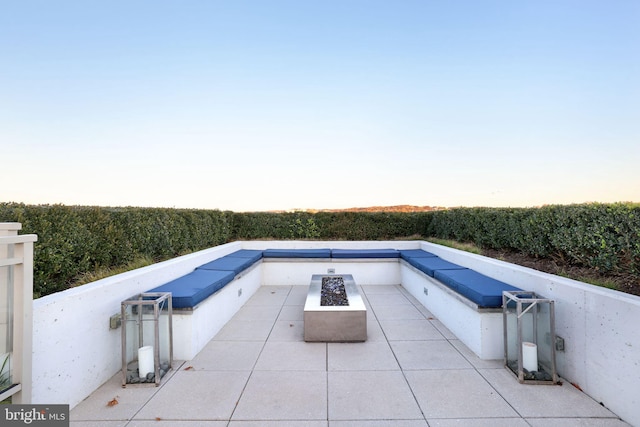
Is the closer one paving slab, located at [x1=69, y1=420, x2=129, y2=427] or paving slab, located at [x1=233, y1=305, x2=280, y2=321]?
paving slab, located at [x1=69, y1=420, x2=129, y2=427]

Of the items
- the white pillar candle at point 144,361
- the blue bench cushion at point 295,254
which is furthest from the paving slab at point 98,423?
the blue bench cushion at point 295,254

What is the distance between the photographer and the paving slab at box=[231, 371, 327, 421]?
6.61 ft

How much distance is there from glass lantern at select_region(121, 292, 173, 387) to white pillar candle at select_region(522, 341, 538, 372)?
11.4 ft

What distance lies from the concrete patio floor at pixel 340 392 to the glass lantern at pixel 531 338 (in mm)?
116

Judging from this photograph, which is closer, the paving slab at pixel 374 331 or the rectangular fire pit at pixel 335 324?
the rectangular fire pit at pixel 335 324

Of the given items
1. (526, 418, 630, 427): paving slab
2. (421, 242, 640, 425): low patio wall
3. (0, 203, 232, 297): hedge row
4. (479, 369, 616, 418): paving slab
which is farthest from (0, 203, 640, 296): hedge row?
(526, 418, 630, 427): paving slab

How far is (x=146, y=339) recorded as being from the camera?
288 cm

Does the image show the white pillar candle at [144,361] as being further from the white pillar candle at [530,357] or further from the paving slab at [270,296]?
the white pillar candle at [530,357]

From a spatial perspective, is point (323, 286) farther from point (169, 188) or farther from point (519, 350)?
point (169, 188)

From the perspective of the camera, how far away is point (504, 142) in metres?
6.34

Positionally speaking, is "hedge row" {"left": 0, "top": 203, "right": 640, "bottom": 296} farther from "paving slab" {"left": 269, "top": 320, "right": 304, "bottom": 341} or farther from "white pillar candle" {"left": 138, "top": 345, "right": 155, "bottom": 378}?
"paving slab" {"left": 269, "top": 320, "right": 304, "bottom": 341}

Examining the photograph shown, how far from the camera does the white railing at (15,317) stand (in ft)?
5.31

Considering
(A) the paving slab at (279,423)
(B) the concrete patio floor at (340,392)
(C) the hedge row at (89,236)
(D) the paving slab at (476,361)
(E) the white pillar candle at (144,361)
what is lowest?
(D) the paving slab at (476,361)

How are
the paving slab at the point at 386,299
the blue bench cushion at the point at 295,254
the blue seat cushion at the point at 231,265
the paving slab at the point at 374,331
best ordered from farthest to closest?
the blue bench cushion at the point at 295,254 → the paving slab at the point at 386,299 → the blue seat cushion at the point at 231,265 → the paving slab at the point at 374,331
